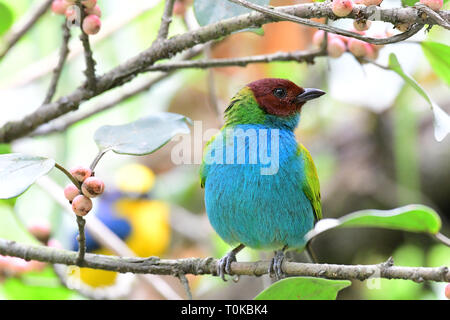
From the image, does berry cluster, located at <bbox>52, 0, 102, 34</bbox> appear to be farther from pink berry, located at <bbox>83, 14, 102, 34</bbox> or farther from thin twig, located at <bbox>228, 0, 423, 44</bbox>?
thin twig, located at <bbox>228, 0, 423, 44</bbox>

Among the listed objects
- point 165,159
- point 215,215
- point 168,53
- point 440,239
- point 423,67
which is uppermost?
point 423,67

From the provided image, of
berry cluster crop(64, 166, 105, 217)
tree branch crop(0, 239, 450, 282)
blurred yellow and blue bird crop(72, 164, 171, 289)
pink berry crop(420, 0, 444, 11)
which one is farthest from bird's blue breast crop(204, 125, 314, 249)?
blurred yellow and blue bird crop(72, 164, 171, 289)

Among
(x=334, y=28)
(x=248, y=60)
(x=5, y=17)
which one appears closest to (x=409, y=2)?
(x=334, y=28)

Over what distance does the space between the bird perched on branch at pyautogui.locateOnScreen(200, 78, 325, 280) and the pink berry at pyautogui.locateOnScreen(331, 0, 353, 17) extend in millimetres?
987

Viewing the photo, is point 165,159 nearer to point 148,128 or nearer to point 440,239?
point 148,128

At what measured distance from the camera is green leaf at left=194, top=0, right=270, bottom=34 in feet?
6.44

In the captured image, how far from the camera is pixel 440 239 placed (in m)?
1.75

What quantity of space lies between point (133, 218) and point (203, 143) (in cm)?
140

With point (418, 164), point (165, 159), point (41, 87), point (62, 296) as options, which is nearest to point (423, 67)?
point (418, 164)

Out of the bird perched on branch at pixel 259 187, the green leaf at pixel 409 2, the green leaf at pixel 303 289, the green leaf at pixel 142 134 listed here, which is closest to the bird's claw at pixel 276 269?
the bird perched on branch at pixel 259 187

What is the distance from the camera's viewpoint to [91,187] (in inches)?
60.2
